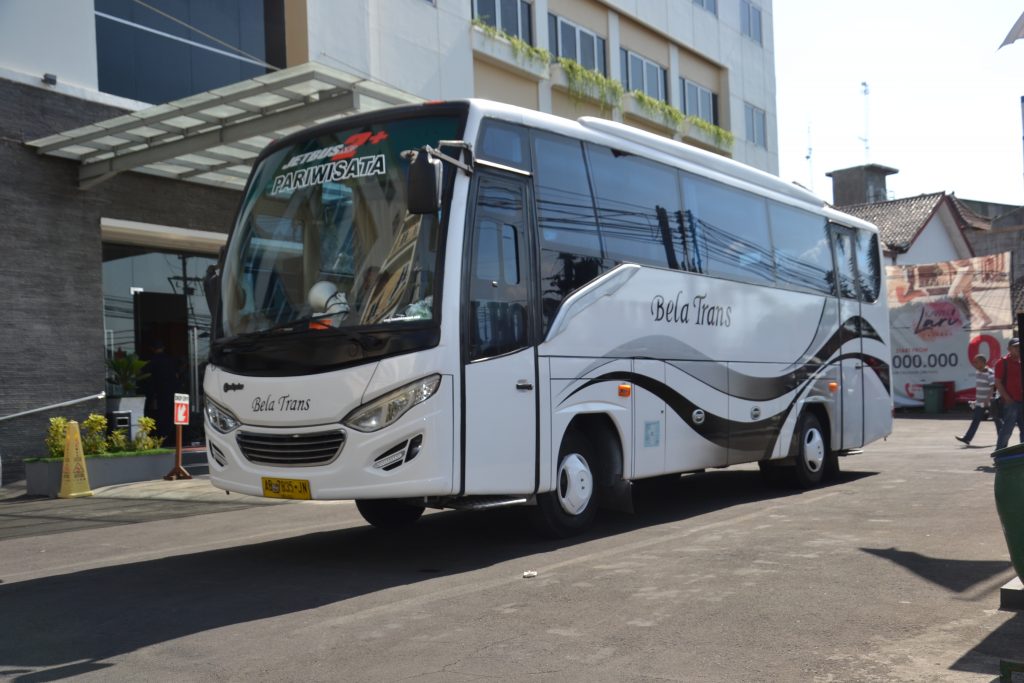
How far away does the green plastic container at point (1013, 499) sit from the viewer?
18.2ft

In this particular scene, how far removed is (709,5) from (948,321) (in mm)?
12435

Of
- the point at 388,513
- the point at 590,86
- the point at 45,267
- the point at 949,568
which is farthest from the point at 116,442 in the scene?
the point at 590,86

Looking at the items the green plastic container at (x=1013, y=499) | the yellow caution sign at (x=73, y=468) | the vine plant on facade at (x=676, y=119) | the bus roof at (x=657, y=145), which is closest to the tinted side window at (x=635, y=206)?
the bus roof at (x=657, y=145)

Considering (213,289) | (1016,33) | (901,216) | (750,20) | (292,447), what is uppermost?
(750,20)

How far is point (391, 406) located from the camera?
7.98 m

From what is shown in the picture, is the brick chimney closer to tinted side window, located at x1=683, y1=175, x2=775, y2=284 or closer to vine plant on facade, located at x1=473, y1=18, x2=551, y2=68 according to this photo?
vine plant on facade, located at x1=473, y1=18, x2=551, y2=68

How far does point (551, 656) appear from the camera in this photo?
5.57 m

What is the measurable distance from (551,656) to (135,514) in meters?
8.75

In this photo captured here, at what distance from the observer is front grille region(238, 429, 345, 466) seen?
8109 millimetres

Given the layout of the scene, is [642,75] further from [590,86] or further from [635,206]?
[635,206]

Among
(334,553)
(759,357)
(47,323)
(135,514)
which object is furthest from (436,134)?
(47,323)

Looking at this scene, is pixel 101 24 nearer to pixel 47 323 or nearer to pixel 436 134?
pixel 47 323

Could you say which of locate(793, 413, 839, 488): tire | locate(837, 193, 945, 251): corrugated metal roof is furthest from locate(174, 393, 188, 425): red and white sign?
locate(837, 193, 945, 251): corrugated metal roof

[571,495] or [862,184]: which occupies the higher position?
[862,184]
